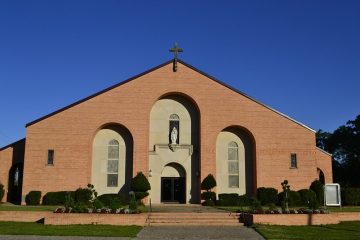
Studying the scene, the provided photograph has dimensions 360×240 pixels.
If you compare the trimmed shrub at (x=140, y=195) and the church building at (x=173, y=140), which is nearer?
the trimmed shrub at (x=140, y=195)

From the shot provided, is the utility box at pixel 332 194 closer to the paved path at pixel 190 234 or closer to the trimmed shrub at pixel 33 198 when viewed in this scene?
the paved path at pixel 190 234

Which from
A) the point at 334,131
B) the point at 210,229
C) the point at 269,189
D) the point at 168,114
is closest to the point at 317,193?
the point at 269,189

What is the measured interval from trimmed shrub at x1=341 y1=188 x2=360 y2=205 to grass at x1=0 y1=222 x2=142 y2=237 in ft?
71.1

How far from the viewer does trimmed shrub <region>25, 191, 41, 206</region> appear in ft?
104

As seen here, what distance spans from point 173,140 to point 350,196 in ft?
51.0

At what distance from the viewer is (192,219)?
2159cm

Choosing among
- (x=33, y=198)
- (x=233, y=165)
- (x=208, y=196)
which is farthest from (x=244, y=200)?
(x=33, y=198)

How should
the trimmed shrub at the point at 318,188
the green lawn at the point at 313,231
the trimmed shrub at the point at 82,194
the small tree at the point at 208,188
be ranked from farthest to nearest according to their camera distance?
the trimmed shrub at the point at 318,188 → the small tree at the point at 208,188 → the trimmed shrub at the point at 82,194 → the green lawn at the point at 313,231

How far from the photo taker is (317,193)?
33.6 meters

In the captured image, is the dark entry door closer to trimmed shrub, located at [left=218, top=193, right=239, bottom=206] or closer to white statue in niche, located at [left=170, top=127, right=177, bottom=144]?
white statue in niche, located at [left=170, top=127, right=177, bottom=144]

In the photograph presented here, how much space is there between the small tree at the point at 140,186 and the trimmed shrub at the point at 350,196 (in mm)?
16296

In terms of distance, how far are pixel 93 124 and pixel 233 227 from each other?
57.8ft

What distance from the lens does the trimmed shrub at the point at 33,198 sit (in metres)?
31.8

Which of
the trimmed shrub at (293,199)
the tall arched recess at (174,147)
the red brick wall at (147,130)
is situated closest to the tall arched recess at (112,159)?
the red brick wall at (147,130)
